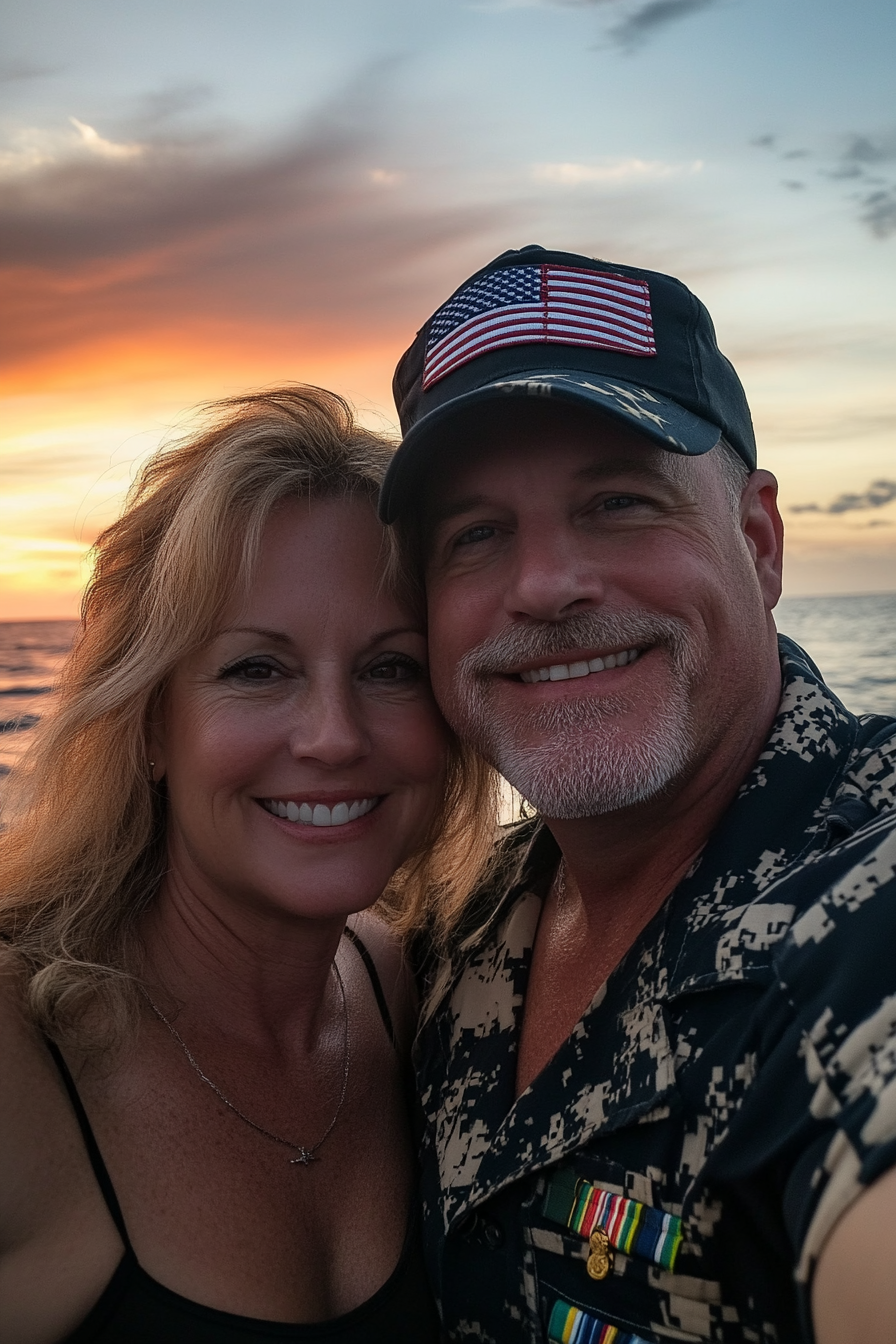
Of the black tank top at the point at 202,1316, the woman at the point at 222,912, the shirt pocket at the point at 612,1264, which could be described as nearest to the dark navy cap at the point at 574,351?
the woman at the point at 222,912

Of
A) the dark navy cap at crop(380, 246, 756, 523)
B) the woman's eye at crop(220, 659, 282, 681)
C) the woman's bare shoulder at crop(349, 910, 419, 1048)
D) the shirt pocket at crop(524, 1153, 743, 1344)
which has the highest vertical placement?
the dark navy cap at crop(380, 246, 756, 523)

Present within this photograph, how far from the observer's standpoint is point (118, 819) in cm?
263

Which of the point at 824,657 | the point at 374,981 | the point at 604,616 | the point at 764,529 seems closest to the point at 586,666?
the point at 604,616

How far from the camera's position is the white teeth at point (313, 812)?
7.88 ft

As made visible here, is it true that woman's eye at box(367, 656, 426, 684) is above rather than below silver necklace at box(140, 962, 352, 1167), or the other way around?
above

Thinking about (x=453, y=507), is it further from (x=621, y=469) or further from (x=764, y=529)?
(x=764, y=529)

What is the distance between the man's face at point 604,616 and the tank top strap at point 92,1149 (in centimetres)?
106

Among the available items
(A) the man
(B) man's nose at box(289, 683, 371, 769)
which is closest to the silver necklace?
(A) the man

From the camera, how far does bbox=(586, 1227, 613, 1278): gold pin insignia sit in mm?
1712

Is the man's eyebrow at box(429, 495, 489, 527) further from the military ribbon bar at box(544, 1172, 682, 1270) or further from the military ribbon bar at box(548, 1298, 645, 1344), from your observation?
the military ribbon bar at box(548, 1298, 645, 1344)

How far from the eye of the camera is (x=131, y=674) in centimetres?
240

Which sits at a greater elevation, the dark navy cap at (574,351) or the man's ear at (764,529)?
the dark navy cap at (574,351)

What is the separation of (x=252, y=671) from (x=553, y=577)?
0.69 metres

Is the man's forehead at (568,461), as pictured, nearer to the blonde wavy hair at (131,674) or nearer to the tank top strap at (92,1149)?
the blonde wavy hair at (131,674)
